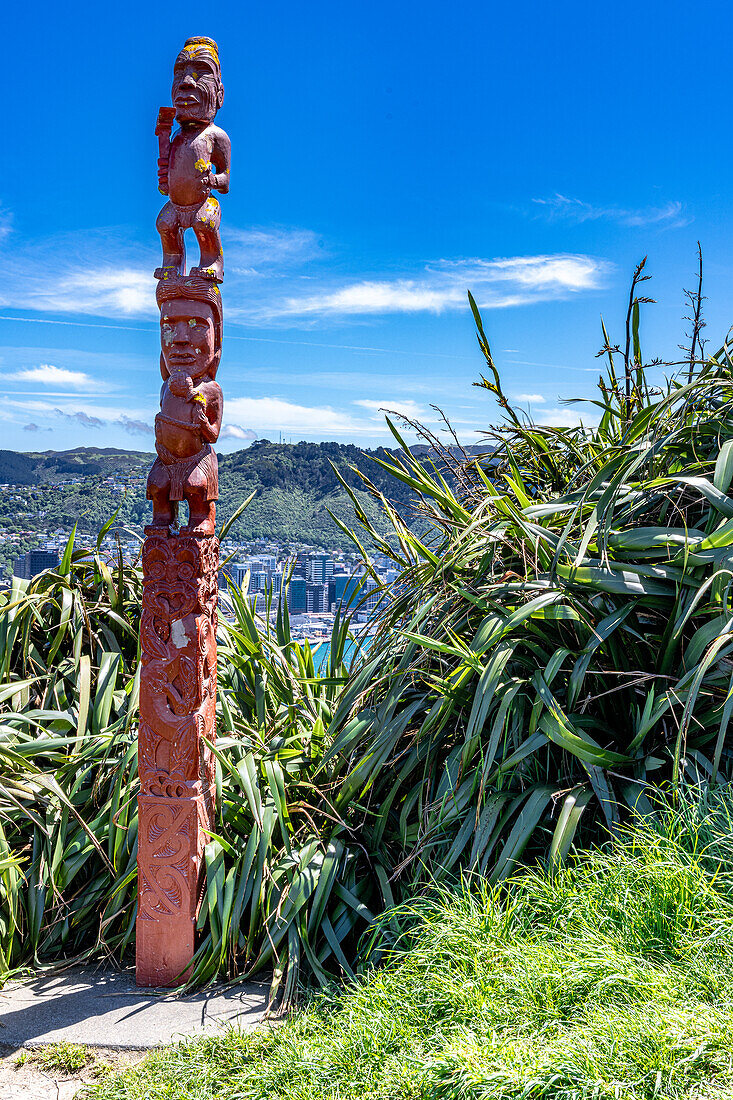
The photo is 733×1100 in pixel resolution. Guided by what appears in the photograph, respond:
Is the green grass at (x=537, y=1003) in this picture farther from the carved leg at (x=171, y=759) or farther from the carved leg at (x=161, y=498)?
the carved leg at (x=161, y=498)

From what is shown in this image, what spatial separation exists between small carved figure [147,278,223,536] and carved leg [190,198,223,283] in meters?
0.04

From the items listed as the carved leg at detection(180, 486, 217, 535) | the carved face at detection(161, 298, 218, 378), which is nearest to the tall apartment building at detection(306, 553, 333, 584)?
the carved leg at detection(180, 486, 217, 535)

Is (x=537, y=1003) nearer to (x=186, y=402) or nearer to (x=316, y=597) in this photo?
(x=186, y=402)

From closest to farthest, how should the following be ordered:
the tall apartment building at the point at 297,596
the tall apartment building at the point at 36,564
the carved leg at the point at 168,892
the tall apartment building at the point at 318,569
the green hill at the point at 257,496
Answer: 1. the carved leg at the point at 168,892
2. the tall apartment building at the point at 36,564
3. the tall apartment building at the point at 297,596
4. the tall apartment building at the point at 318,569
5. the green hill at the point at 257,496

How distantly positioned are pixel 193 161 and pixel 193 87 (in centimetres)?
26

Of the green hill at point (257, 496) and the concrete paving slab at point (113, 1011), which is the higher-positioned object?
the green hill at point (257, 496)

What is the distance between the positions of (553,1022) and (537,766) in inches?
32.0

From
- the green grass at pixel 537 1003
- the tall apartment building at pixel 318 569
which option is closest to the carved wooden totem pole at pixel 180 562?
the green grass at pixel 537 1003

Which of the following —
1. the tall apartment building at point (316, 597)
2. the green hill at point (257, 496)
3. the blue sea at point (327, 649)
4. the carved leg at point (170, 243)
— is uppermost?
the carved leg at point (170, 243)

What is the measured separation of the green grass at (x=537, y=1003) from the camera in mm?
1415

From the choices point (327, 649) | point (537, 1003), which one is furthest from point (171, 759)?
point (537, 1003)

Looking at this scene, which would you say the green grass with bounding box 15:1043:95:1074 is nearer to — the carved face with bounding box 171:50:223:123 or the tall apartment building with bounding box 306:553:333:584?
the tall apartment building with bounding box 306:553:333:584

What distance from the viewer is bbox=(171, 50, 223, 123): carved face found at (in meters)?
2.44

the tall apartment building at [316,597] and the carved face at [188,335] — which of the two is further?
the tall apartment building at [316,597]
